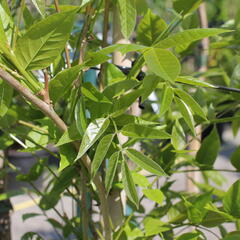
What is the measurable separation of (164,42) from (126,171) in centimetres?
12

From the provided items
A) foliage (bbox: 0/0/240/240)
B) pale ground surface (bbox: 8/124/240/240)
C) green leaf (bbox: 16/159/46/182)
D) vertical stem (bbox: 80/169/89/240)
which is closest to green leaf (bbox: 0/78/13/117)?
foliage (bbox: 0/0/240/240)

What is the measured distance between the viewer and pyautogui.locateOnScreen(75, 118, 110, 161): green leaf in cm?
32

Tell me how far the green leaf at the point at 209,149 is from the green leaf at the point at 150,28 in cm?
14

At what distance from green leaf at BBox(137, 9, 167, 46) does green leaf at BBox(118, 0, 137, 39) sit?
0.12 m

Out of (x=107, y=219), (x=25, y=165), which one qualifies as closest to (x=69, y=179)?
(x=107, y=219)

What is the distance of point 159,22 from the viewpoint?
0.47 m

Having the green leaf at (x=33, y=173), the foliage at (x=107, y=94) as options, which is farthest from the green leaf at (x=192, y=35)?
the green leaf at (x=33, y=173)

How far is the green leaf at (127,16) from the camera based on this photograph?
0.34 metres

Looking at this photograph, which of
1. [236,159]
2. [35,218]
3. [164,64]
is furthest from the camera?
[35,218]

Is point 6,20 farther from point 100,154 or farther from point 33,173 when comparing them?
point 33,173

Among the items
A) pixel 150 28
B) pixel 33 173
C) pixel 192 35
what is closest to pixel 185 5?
pixel 150 28

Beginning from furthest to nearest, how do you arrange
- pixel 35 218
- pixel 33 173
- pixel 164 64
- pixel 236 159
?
pixel 35 218
pixel 33 173
pixel 236 159
pixel 164 64

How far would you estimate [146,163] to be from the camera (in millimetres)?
344

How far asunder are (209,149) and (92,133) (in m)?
0.23
